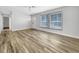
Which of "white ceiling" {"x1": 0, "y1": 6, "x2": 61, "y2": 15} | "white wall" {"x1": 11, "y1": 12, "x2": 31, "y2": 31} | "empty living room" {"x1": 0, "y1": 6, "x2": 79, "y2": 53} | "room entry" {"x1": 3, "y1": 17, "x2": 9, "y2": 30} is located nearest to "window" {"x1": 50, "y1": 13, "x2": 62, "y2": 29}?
"empty living room" {"x1": 0, "y1": 6, "x2": 79, "y2": 53}

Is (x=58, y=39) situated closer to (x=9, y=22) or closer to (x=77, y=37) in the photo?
(x=77, y=37)

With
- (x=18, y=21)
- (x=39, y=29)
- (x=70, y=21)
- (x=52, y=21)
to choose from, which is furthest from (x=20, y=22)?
(x=70, y=21)

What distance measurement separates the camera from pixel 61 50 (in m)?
1.39

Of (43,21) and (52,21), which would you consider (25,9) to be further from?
(52,21)

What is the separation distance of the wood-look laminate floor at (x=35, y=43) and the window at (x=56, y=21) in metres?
0.14

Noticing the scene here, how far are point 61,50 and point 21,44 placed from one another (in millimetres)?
601

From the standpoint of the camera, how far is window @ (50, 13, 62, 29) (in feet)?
4.67

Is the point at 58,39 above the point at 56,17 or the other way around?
Result: the other way around

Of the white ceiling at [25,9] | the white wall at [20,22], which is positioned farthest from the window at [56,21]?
the white wall at [20,22]

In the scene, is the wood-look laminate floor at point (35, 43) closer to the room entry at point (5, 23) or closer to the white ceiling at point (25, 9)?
the room entry at point (5, 23)

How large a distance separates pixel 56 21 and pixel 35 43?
1.53 ft

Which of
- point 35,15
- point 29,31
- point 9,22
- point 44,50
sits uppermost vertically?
point 35,15

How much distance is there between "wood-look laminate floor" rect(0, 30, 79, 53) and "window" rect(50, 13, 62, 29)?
0.14 metres
